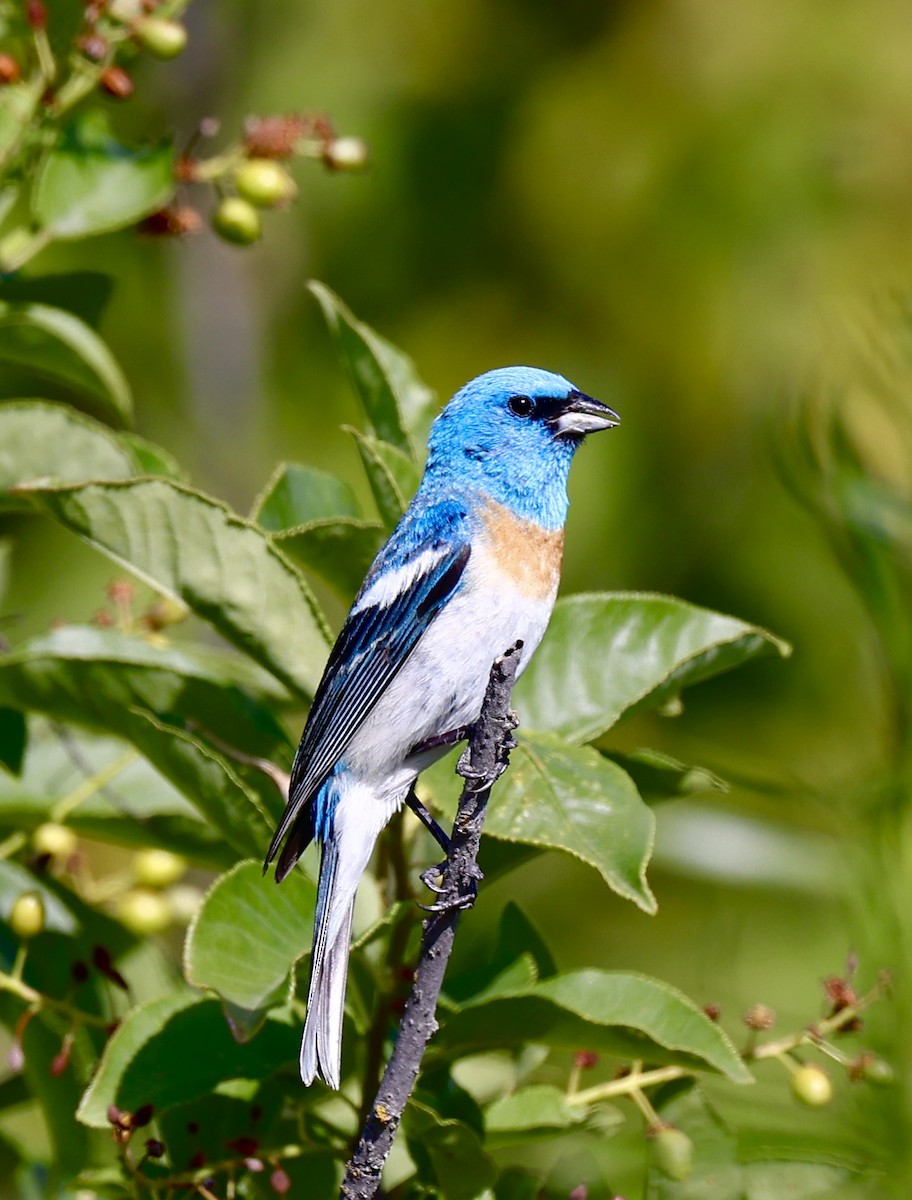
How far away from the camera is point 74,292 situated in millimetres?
2596

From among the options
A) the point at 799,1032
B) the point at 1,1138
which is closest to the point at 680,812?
the point at 799,1032

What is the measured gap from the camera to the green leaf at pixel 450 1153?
1.75 m

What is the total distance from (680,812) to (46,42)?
65.1 inches

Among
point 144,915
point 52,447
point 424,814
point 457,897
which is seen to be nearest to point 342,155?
point 52,447

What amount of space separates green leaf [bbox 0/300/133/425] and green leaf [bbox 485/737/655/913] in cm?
111

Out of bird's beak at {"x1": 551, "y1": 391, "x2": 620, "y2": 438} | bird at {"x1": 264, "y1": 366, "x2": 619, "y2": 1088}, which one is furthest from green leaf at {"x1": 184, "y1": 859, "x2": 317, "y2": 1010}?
bird's beak at {"x1": 551, "y1": 391, "x2": 620, "y2": 438}

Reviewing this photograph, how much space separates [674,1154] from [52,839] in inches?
42.2

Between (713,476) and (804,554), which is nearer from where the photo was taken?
(804,554)

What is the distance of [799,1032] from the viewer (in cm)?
199

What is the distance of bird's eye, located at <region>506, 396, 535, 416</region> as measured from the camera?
2576 mm

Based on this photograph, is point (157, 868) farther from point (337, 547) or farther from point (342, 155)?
point (342, 155)

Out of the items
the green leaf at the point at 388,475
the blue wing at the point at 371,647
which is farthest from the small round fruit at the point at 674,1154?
the green leaf at the point at 388,475

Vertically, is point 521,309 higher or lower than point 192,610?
higher

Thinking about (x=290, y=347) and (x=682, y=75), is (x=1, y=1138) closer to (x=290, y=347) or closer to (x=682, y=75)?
(x=290, y=347)
